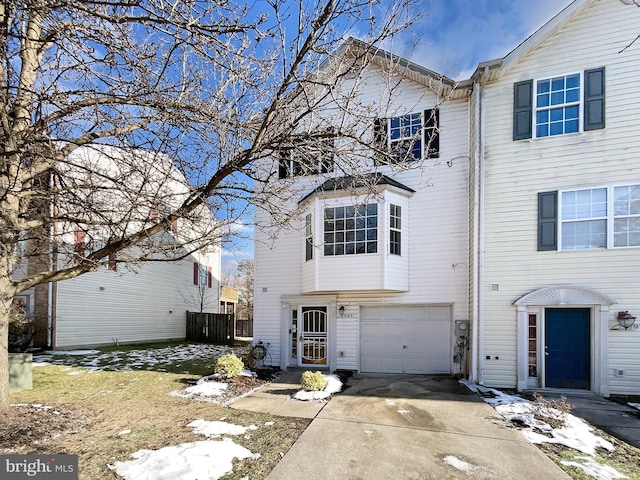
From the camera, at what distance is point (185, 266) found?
20.0 m

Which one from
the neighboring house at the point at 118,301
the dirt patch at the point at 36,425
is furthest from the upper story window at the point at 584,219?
the dirt patch at the point at 36,425

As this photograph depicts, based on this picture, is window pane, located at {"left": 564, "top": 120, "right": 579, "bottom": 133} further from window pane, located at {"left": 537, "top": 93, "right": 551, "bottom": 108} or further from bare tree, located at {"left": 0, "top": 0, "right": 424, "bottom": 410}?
bare tree, located at {"left": 0, "top": 0, "right": 424, "bottom": 410}

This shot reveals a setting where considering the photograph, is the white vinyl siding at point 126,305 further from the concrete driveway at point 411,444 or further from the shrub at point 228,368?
the concrete driveway at point 411,444

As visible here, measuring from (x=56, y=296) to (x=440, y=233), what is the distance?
13.9m

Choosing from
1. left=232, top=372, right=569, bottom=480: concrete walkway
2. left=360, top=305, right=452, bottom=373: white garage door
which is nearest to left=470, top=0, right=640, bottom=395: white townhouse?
left=360, top=305, right=452, bottom=373: white garage door

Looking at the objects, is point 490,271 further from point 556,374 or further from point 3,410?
point 3,410

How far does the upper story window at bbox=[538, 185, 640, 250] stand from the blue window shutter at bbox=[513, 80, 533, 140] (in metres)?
1.62

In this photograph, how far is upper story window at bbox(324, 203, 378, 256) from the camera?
9.42 metres

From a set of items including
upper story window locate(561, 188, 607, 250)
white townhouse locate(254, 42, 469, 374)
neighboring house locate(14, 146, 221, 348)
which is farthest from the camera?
neighboring house locate(14, 146, 221, 348)

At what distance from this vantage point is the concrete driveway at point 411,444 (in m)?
4.11

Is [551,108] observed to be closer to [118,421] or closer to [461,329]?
[461,329]

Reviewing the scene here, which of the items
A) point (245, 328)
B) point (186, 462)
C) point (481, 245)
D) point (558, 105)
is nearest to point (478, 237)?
point (481, 245)

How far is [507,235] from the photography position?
859 cm

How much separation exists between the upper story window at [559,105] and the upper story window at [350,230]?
13.5ft
